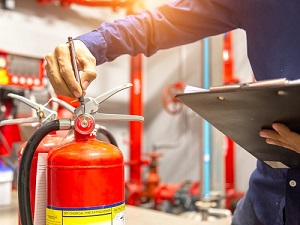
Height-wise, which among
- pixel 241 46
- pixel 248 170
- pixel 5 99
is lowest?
pixel 248 170

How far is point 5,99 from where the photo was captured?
7.01ft

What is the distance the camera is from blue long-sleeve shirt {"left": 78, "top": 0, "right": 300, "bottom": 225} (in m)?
0.92

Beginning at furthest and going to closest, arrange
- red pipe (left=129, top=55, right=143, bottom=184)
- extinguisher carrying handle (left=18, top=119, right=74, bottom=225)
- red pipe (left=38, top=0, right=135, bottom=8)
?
1. red pipe (left=129, top=55, right=143, bottom=184)
2. red pipe (left=38, top=0, right=135, bottom=8)
3. extinguisher carrying handle (left=18, top=119, right=74, bottom=225)

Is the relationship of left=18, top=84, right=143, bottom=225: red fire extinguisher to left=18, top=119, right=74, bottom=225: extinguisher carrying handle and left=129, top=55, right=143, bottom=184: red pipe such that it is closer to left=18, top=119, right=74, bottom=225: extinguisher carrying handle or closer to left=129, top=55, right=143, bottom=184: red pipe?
left=18, top=119, right=74, bottom=225: extinguisher carrying handle

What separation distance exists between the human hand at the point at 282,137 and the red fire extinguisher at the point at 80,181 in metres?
0.27

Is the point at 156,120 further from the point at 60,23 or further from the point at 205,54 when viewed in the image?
the point at 205,54

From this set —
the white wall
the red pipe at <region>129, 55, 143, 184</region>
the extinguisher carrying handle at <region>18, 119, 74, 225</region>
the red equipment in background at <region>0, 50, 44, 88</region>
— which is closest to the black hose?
the extinguisher carrying handle at <region>18, 119, 74, 225</region>

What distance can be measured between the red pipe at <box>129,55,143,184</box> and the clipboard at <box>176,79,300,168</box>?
2.46 m

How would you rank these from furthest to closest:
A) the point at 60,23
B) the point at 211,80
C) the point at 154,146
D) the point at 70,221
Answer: the point at 154,146 < the point at 60,23 < the point at 211,80 < the point at 70,221

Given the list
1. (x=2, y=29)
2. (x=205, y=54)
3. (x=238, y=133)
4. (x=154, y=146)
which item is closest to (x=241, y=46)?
(x=205, y=54)

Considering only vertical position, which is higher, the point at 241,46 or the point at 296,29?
the point at 241,46

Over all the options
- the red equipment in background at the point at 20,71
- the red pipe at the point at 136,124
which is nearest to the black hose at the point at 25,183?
the red equipment in background at the point at 20,71

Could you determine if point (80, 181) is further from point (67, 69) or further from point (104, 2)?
point (104, 2)

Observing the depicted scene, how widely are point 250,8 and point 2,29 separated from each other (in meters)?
2.27
